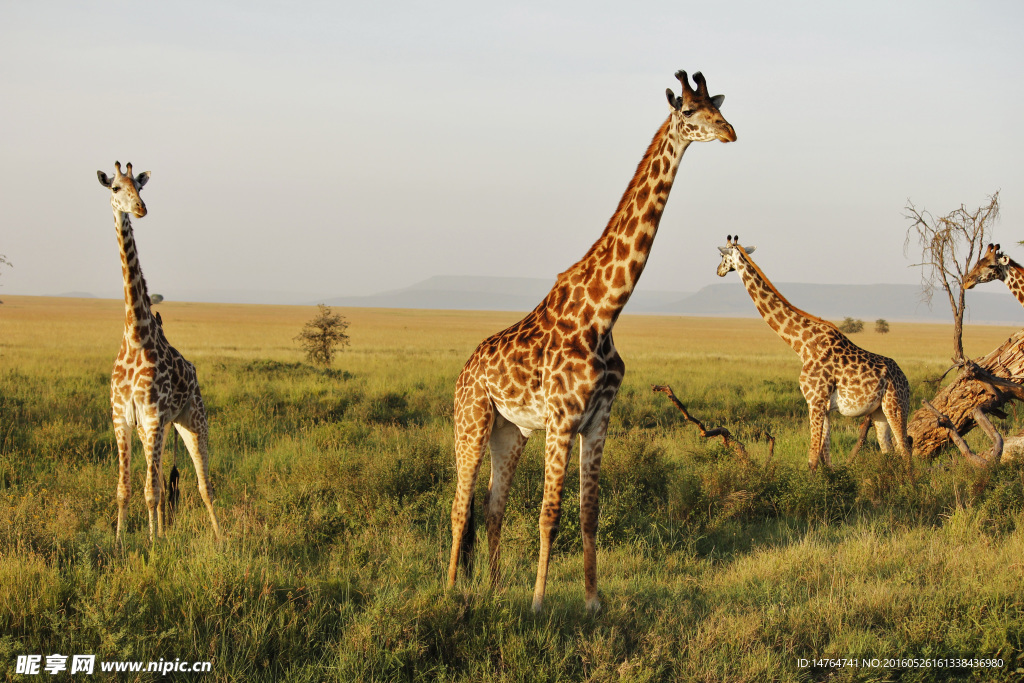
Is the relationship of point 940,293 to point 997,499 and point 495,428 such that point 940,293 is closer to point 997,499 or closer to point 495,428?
point 997,499

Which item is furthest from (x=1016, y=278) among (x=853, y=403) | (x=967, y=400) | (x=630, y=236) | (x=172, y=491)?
(x=172, y=491)

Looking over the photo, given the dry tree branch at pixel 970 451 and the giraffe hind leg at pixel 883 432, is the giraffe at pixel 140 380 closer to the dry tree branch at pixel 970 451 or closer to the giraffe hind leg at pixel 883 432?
the dry tree branch at pixel 970 451

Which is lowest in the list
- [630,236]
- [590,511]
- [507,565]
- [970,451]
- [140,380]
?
[507,565]

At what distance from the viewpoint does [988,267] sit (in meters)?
9.41

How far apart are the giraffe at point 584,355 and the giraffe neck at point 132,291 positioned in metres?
3.51

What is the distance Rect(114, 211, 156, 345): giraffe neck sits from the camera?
675 centimetres

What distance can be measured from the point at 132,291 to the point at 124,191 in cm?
105

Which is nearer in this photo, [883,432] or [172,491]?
[172,491]

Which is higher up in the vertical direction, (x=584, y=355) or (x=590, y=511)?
(x=584, y=355)

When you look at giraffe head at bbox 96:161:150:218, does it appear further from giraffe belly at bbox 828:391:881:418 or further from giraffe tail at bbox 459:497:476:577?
giraffe belly at bbox 828:391:881:418

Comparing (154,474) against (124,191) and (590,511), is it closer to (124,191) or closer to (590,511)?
(124,191)

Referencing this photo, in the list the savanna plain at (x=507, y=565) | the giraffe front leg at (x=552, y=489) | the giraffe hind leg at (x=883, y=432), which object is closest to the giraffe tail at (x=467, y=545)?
the savanna plain at (x=507, y=565)

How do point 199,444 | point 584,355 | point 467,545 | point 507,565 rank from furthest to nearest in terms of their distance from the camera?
1. point 199,444
2. point 507,565
3. point 467,545
4. point 584,355

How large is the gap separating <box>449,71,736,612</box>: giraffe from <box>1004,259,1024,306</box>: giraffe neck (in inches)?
287
